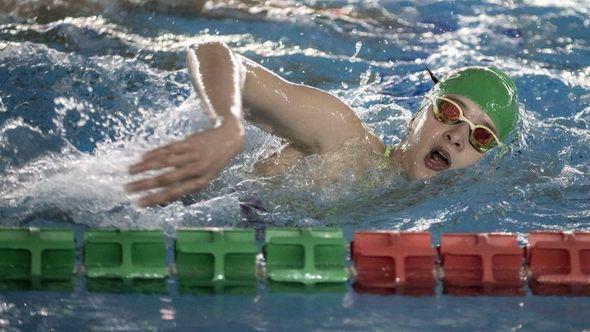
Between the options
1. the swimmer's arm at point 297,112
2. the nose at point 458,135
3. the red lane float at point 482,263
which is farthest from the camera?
the nose at point 458,135

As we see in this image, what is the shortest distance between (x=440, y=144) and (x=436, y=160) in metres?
0.08

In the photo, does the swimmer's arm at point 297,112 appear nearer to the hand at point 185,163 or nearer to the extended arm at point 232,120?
the extended arm at point 232,120

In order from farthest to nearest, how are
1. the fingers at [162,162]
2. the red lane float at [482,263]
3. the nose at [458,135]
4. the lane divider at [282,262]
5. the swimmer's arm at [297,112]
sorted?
the nose at [458,135] < the swimmer's arm at [297,112] < the red lane float at [482,263] < the lane divider at [282,262] < the fingers at [162,162]

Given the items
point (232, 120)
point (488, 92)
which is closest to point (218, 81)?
point (232, 120)

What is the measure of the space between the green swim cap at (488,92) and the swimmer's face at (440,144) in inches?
1.3

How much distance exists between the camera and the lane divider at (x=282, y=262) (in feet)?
8.30

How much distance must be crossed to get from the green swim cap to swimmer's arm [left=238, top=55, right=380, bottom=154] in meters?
0.42

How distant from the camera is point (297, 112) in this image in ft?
10.3

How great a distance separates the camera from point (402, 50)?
576 centimetres

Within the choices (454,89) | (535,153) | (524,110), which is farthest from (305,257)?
(524,110)

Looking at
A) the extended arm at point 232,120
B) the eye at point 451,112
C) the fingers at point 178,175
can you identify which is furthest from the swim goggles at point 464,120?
the fingers at point 178,175

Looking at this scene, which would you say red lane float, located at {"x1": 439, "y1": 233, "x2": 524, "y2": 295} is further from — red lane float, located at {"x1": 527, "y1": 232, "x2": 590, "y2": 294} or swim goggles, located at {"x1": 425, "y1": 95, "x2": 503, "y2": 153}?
swim goggles, located at {"x1": 425, "y1": 95, "x2": 503, "y2": 153}

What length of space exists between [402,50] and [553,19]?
1.28m

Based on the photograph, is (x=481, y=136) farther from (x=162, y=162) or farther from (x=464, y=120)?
(x=162, y=162)
